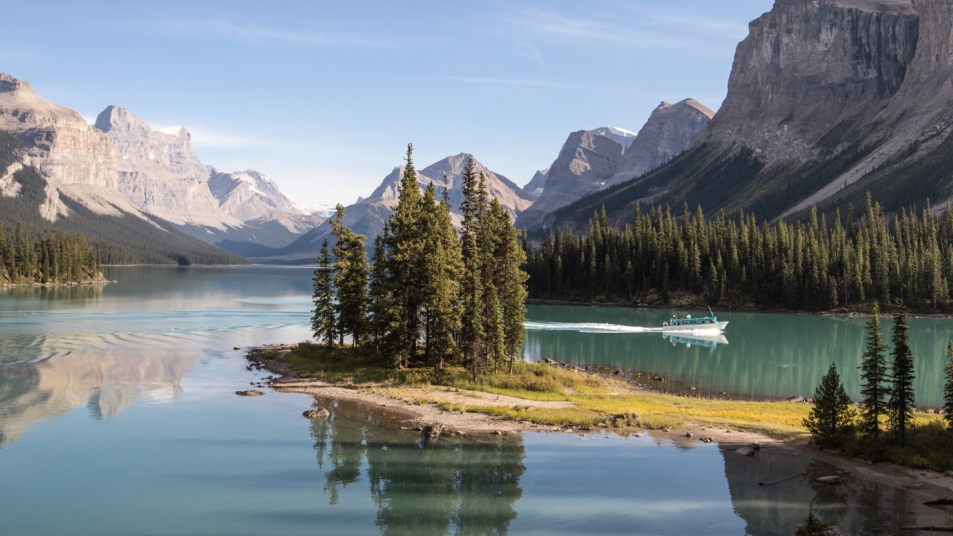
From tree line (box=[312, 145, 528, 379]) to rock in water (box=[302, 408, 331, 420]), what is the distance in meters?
13.5

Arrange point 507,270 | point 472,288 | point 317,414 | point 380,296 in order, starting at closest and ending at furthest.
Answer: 1. point 317,414
2. point 472,288
3. point 380,296
4. point 507,270

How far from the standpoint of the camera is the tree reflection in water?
3080 centimetres

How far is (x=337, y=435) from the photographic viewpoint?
4400cm

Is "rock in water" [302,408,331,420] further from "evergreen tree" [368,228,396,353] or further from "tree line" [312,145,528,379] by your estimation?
"evergreen tree" [368,228,396,353]

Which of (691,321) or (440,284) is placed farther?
(691,321)

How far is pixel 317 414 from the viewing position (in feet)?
159

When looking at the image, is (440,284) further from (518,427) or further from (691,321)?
(691,321)

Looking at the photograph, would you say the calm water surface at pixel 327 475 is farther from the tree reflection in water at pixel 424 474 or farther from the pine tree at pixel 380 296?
the pine tree at pixel 380 296

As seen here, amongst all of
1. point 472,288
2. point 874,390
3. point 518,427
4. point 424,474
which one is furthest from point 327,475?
point 874,390

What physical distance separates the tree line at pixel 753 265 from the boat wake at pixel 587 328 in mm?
48745

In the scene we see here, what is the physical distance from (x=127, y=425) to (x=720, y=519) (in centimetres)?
3772

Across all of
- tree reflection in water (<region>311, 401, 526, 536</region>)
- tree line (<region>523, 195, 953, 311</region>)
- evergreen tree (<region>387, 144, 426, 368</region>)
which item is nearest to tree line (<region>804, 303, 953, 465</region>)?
tree reflection in water (<region>311, 401, 526, 536</region>)

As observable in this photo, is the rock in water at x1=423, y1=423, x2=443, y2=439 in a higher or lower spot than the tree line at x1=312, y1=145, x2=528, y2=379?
lower

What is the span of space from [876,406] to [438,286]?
112 feet
